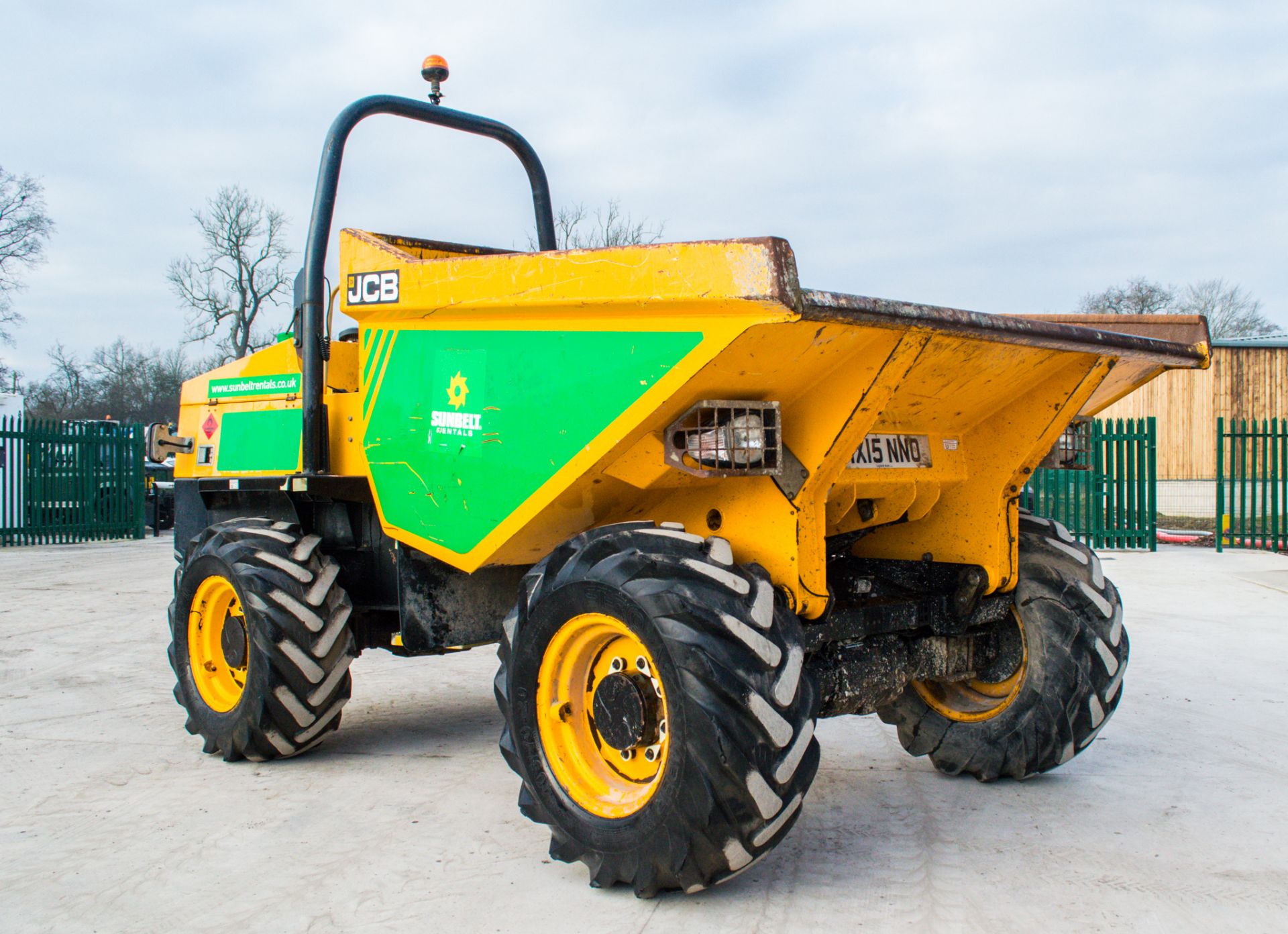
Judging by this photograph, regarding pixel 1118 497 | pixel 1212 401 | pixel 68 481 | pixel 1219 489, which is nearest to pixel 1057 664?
pixel 1118 497

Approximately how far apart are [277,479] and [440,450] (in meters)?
1.34

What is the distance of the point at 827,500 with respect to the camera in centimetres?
411

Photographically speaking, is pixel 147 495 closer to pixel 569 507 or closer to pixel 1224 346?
pixel 569 507

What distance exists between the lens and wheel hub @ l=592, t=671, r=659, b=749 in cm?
341

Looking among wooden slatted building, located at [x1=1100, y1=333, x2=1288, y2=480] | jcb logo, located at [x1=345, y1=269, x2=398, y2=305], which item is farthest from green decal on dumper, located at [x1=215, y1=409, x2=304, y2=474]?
wooden slatted building, located at [x1=1100, y1=333, x2=1288, y2=480]

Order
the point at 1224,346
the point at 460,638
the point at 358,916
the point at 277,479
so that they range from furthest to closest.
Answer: the point at 1224,346 → the point at 277,479 → the point at 460,638 → the point at 358,916

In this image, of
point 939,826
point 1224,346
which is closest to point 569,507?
point 939,826

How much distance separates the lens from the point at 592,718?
3.62 m

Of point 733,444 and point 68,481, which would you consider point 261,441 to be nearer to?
point 733,444

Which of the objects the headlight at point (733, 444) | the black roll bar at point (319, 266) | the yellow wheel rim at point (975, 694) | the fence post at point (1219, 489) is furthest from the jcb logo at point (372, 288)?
the fence post at point (1219, 489)

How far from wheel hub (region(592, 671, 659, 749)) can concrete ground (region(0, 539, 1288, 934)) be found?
18.4 inches

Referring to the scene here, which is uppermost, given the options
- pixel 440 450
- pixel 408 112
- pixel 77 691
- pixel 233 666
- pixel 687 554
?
pixel 408 112

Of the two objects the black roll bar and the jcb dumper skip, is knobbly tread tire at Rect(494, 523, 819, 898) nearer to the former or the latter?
the jcb dumper skip

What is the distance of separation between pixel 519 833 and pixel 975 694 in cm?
198
